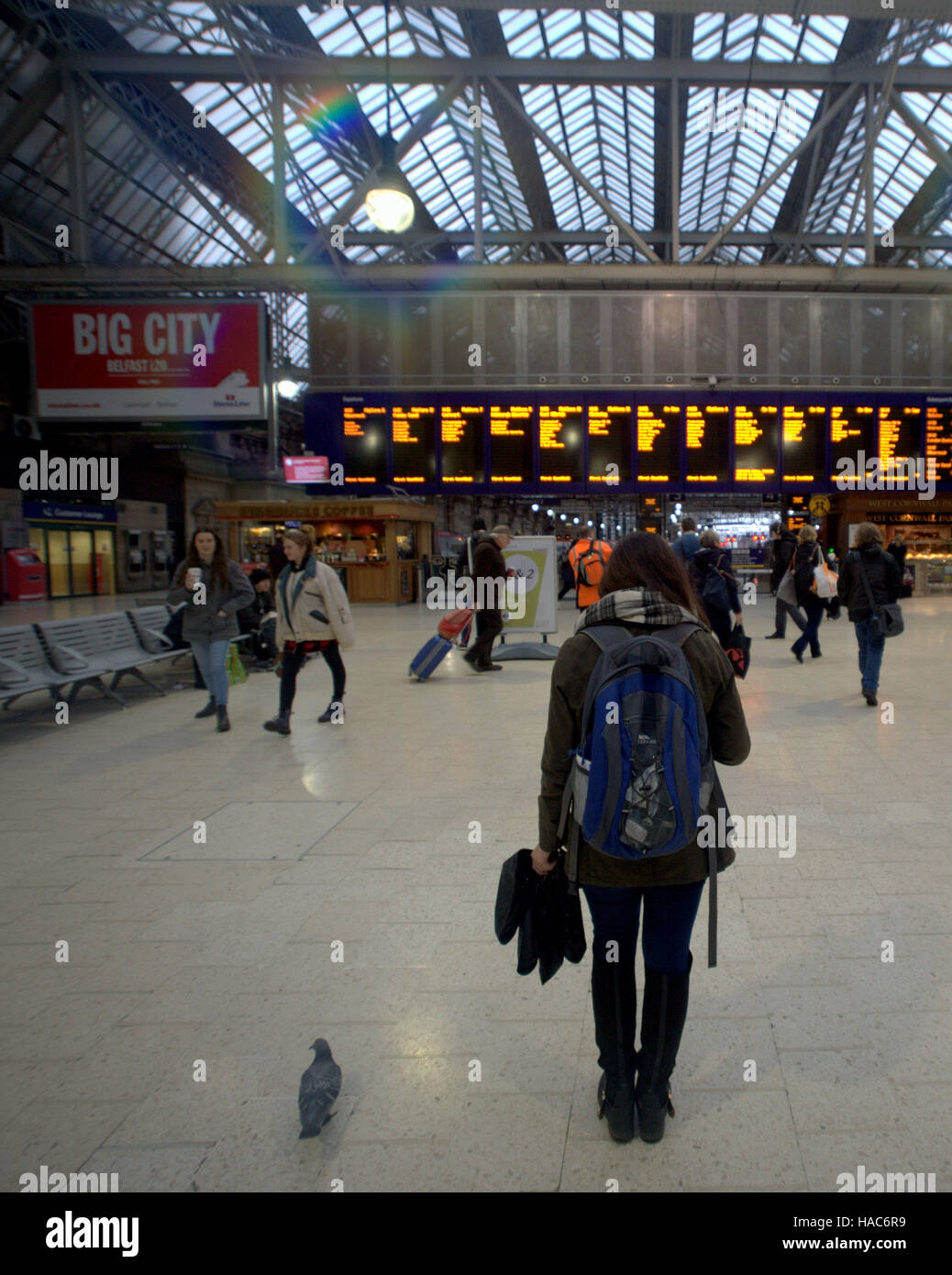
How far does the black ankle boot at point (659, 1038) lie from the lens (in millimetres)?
2119

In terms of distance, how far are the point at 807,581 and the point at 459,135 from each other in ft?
62.5

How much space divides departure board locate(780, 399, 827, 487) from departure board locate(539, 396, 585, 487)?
14.5 ft

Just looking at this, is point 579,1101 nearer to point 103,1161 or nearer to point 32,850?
point 103,1161

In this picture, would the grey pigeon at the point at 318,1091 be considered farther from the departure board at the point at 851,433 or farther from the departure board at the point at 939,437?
the departure board at the point at 939,437

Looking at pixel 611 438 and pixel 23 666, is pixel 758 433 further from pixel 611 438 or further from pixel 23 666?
pixel 23 666

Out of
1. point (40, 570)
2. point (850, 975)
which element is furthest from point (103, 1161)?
point (40, 570)

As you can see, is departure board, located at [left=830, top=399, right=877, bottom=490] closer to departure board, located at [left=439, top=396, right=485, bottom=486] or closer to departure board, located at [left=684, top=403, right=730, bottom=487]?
departure board, located at [left=684, top=403, right=730, bottom=487]

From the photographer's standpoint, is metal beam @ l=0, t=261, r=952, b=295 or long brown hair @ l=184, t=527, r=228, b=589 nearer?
long brown hair @ l=184, t=527, r=228, b=589

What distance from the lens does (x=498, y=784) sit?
5527mm

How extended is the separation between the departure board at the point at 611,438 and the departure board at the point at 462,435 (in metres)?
2.34

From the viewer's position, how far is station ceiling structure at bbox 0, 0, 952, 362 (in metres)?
14.2

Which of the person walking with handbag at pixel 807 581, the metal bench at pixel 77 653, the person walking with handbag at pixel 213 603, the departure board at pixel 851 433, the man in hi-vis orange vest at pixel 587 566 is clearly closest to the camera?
the person walking with handbag at pixel 213 603

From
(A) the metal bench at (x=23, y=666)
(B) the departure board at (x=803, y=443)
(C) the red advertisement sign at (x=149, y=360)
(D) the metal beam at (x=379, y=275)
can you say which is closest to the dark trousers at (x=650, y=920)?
(A) the metal bench at (x=23, y=666)

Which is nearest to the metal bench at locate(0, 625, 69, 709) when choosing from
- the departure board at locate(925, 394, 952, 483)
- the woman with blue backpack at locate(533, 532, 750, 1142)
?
the woman with blue backpack at locate(533, 532, 750, 1142)
